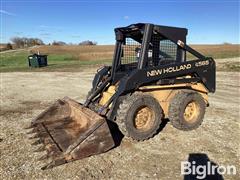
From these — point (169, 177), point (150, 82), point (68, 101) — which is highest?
point (150, 82)

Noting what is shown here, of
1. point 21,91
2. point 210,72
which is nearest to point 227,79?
point 210,72

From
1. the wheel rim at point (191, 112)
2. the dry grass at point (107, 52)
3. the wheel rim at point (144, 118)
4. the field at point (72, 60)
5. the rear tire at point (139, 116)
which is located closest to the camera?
the rear tire at point (139, 116)

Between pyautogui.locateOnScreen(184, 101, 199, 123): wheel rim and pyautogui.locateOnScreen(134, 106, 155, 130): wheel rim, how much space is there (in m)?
1.06

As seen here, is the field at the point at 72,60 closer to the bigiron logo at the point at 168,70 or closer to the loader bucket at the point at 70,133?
the bigiron logo at the point at 168,70

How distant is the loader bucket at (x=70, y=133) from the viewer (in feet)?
14.4

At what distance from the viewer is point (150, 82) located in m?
5.51

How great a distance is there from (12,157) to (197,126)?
12.6 ft

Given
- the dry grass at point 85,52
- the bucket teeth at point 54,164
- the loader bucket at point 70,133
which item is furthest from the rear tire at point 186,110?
the dry grass at point 85,52

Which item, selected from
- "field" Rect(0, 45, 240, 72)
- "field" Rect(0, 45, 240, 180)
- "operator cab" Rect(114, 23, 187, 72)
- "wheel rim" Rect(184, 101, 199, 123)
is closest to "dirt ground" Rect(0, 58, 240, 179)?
"field" Rect(0, 45, 240, 180)

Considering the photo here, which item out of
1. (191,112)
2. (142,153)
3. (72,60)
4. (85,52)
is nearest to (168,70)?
(191,112)

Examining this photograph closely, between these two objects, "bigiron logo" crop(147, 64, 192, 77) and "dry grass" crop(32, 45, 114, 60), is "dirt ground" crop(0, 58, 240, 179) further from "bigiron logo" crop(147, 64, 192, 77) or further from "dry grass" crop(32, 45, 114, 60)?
"dry grass" crop(32, 45, 114, 60)

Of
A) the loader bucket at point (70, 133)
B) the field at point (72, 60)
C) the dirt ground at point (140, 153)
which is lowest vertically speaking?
the dirt ground at point (140, 153)

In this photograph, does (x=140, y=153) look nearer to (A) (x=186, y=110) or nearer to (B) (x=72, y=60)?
(A) (x=186, y=110)

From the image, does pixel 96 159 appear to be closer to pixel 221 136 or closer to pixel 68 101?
pixel 68 101
